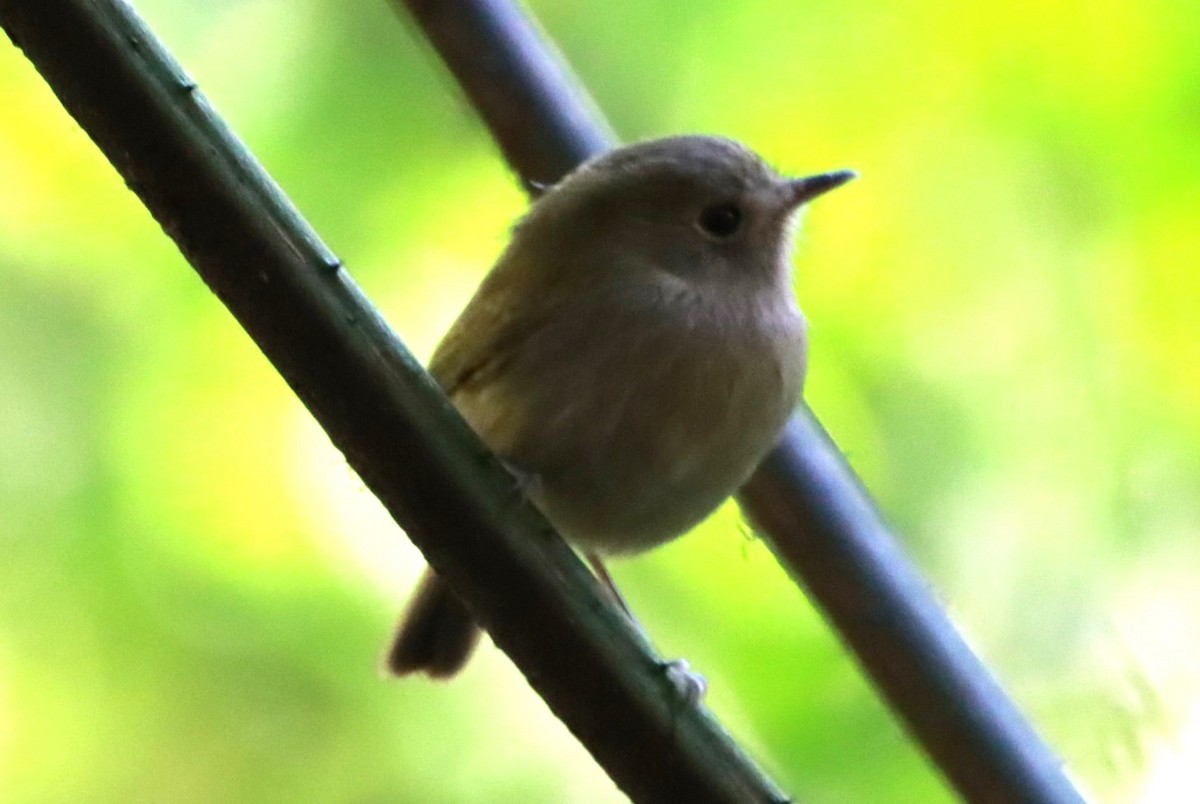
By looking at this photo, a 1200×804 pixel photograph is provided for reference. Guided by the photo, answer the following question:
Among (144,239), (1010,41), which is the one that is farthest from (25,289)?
(1010,41)

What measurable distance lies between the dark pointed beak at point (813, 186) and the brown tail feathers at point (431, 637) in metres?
0.55

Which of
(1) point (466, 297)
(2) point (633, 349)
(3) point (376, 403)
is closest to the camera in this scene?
(3) point (376, 403)

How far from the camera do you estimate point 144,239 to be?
6.00 feet

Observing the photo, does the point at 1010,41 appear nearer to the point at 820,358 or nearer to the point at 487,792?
the point at 820,358

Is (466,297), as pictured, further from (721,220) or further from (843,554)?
(843,554)

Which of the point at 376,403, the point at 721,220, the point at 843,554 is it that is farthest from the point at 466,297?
the point at 376,403

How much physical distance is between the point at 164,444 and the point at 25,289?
0.29 meters

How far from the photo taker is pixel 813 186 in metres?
1.39

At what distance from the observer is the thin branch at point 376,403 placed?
2.69 feet

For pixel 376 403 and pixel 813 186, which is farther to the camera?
pixel 813 186

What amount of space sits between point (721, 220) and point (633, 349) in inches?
9.9

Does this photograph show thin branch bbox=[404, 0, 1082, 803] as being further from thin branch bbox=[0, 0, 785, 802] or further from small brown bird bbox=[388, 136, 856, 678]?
thin branch bbox=[0, 0, 785, 802]

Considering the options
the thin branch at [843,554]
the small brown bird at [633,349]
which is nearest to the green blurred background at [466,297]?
the thin branch at [843,554]

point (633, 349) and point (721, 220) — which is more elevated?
point (721, 220)
